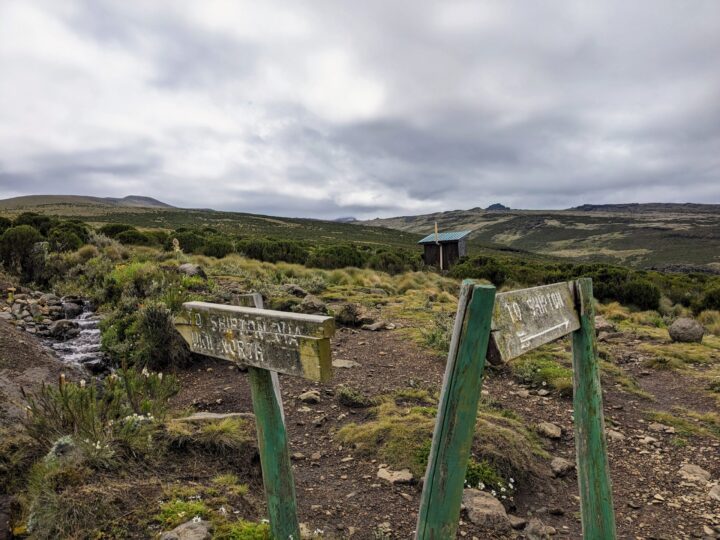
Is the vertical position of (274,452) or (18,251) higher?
(18,251)

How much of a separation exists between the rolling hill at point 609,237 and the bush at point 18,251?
51267mm

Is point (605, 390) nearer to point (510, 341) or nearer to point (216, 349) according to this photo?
point (510, 341)

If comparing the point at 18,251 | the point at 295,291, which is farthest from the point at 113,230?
the point at 295,291

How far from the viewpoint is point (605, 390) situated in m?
6.24

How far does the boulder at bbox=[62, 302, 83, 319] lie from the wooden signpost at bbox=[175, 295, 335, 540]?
890 centimetres

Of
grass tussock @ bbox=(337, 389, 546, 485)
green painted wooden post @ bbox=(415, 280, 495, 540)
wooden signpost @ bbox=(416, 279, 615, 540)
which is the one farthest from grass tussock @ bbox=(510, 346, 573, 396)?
green painted wooden post @ bbox=(415, 280, 495, 540)

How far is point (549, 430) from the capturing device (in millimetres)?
4875

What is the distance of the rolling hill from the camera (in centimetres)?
6159

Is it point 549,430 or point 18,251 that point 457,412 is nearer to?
point 549,430

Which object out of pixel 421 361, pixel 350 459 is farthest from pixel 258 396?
pixel 421 361

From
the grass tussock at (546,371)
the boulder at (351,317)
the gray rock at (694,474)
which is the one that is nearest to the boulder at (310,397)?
the grass tussock at (546,371)

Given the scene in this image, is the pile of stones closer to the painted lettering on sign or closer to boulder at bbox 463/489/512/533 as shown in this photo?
boulder at bbox 463/489/512/533

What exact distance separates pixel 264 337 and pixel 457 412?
3.02 feet

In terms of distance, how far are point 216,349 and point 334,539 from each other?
64.8 inches
